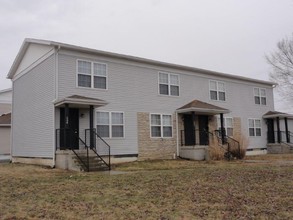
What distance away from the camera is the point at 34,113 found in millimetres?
18234

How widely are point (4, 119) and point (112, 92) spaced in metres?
15.2

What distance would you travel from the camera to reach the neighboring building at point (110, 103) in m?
16.3

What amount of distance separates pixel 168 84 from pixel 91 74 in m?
5.45

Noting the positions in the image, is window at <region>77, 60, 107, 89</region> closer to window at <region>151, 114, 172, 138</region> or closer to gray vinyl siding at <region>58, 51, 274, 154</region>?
gray vinyl siding at <region>58, 51, 274, 154</region>

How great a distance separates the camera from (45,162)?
54.2 feet

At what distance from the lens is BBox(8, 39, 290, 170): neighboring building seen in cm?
1628

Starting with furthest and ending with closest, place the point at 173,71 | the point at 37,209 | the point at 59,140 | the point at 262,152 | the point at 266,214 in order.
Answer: the point at 262,152, the point at 173,71, the point at 59,140, the point at 37,209, the point at 266,214

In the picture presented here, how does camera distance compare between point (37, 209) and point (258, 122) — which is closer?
point (37, 209)

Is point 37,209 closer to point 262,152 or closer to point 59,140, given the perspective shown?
point 59,140

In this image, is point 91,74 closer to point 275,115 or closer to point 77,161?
point 77,161

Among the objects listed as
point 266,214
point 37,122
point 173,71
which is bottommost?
point 266,214

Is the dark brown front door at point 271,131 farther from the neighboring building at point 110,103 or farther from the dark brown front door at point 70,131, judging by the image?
the dark brown front door at point 70,131

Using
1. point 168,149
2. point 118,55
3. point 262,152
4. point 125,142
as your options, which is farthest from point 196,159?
point 262,152

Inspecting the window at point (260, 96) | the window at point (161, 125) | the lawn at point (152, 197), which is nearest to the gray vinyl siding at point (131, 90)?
the window at point (161, 125)
